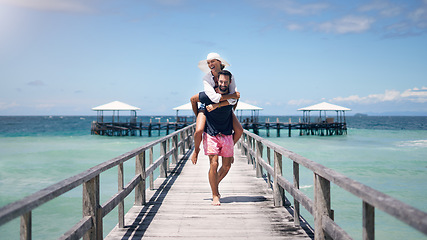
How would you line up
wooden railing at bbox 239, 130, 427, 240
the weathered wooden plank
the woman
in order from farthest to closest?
the woman, the weathered wooden plank, wooden railing at bbox 239, 130, 427, 240

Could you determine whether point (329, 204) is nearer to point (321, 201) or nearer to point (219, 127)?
point (321, 201)

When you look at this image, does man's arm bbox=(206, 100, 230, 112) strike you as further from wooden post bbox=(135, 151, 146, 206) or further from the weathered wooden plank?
the weathered wooden plank

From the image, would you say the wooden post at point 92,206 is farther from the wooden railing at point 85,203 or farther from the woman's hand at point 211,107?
the woman's hand at point 211,107

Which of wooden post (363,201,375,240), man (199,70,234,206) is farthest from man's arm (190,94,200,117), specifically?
wooden post (363,201,375,240)

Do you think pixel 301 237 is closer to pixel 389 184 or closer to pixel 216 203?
pixel 216 203

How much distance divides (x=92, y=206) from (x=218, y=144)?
6.48 ft

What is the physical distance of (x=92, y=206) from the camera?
2568 millimetres

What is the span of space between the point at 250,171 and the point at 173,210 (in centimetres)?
357

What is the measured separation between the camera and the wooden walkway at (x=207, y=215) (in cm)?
341

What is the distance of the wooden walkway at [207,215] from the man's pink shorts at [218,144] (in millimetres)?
774

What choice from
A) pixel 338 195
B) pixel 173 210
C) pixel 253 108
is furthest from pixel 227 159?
pixel 253 108

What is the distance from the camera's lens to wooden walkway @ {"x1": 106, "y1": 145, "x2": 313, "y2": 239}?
134 inches

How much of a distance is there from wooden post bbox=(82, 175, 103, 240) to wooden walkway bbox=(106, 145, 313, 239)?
2.43ft

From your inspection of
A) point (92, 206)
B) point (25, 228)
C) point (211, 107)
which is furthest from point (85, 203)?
point (211, 107)
